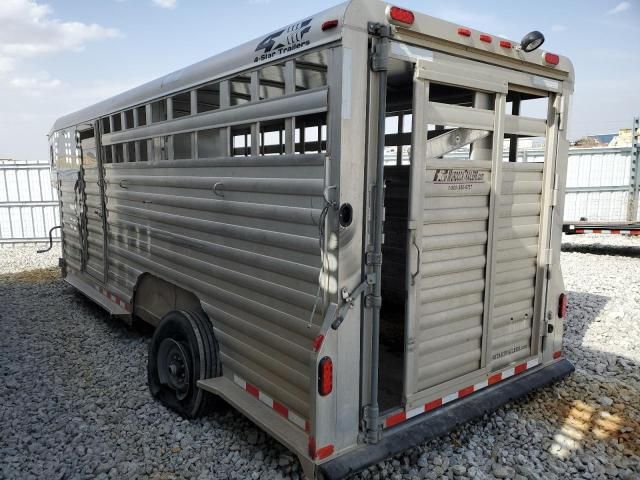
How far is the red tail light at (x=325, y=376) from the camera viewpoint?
2.53 metres

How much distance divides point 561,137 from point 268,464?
3.21 metres

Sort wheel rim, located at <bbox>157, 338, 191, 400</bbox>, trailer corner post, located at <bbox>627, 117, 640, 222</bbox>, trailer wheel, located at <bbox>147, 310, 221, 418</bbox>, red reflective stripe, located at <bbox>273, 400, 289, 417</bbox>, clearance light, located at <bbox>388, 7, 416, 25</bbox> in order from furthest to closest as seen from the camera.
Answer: trailer corner post, located at <bbox>627, 117, 640, 222</bbox> < wheel rim, located at <bbox>157, 338, 191, 400</bbox> < trailer wheel, located at <bbox>147, 310, 221, 418</bbox> < red reflective stripe, located at <bbox>273, 400, 289, 417</bbox> < clearance light, located at <bbox>388, 7, 416, 25</bbox>

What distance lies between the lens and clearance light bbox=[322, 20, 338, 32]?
2451 millimetres

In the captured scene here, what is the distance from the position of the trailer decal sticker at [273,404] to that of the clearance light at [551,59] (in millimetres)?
3001

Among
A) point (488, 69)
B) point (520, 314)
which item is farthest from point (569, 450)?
point (488, 69)

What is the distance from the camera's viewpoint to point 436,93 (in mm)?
3828

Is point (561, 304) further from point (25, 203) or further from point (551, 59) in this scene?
point (25, 203)

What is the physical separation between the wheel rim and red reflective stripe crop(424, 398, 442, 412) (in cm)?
177

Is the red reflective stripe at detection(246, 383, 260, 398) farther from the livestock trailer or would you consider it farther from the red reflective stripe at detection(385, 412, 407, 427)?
the red reflective stripe at detection(385, 412, 407, 427)

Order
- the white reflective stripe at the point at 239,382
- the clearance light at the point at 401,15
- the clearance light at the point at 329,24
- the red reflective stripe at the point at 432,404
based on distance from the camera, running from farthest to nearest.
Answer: the white reflective stripe at the point at 239,382 < the red reflective stripe at the point at 432,404 < the clearance light at the point at 401,15 < the clearance light at the point at 329,24

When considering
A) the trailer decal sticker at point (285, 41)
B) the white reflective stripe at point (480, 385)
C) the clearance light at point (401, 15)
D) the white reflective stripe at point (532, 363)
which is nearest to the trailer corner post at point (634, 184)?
the white reflective stripe at point (532, 363)

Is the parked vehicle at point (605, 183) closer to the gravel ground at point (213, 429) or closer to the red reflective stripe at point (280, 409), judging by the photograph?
the gravel ground at point (213, 429)

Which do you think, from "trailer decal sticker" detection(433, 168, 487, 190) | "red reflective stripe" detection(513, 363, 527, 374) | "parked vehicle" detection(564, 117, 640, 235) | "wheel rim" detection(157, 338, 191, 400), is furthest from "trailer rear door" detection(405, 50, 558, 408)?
"parked vehicle" detection(564, 117, 640, 235)

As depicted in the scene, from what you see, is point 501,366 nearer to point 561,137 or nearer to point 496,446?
point 496,446
